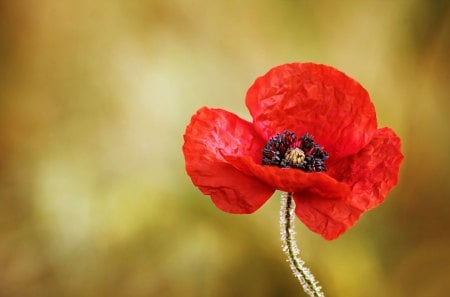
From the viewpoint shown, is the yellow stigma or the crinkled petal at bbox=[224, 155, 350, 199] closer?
the crinkled petal at bbox=[224, 155, 350, 199]

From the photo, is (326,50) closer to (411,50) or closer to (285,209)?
(411,50)

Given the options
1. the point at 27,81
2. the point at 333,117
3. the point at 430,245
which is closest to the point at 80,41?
the point at 27,81

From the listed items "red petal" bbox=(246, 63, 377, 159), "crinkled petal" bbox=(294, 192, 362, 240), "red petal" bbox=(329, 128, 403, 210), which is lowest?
"crinkled petal" bbox=(294, 192, 362, 240)

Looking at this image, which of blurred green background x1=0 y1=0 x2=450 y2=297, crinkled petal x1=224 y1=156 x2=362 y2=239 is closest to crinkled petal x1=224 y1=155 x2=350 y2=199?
crinkled petal x1=224 y1=156 x2=362 y2=239

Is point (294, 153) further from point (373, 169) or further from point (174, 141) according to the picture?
point (174, 141)

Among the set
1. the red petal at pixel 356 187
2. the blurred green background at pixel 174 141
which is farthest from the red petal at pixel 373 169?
the blurred green background at pixel 174 141

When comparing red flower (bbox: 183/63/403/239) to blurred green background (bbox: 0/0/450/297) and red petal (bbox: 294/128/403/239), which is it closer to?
red petal (bbox: 294/128/403/239)
